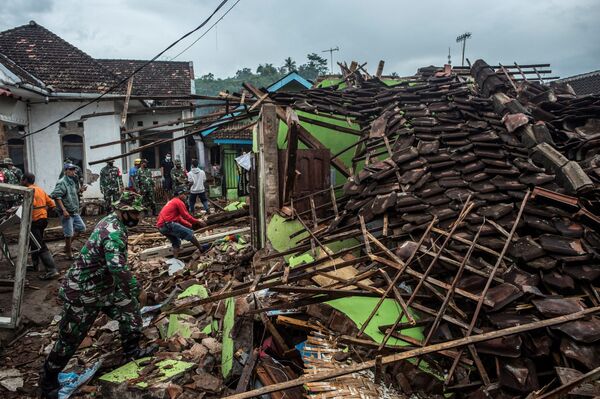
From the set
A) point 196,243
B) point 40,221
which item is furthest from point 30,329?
point 196,243

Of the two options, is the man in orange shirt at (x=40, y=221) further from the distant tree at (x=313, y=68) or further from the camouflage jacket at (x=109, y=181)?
the distant tree at (x=313, y=68)

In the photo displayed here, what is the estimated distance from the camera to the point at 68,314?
13.7ft

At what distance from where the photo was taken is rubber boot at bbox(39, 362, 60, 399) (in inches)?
161

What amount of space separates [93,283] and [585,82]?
2875 cm

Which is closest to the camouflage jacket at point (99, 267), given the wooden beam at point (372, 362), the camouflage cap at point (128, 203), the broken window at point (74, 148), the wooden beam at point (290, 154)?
the camouflage cap at point (128, 203)

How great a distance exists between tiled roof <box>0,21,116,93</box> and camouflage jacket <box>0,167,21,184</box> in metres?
6.25

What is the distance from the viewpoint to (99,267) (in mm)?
4277

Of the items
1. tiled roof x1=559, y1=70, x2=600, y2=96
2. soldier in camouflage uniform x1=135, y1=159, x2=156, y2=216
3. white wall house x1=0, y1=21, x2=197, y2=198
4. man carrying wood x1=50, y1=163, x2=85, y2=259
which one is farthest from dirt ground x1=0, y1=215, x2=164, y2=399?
tiled roof x1=559, y1=70, x2=600, y2=96

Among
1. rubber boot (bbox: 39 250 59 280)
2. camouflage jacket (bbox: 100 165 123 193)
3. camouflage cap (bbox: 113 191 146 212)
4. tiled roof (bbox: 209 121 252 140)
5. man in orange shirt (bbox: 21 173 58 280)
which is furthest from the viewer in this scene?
tiled roof (bbox: 209 121 252 140)

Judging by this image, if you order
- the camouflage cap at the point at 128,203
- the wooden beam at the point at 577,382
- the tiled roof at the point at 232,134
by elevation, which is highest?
the tiled roof at the point at 232,134

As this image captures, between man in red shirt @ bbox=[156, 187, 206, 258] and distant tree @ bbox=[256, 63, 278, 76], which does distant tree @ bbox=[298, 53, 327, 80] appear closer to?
distant tree @ bbox=[256, 63, 278, 76]

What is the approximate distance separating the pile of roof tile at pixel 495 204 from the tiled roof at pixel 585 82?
60.0ft

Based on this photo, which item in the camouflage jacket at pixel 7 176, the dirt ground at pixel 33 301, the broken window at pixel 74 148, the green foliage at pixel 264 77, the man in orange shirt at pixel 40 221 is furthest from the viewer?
the green foliage at pixel 264 77

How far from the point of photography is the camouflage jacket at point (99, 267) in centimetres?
414
